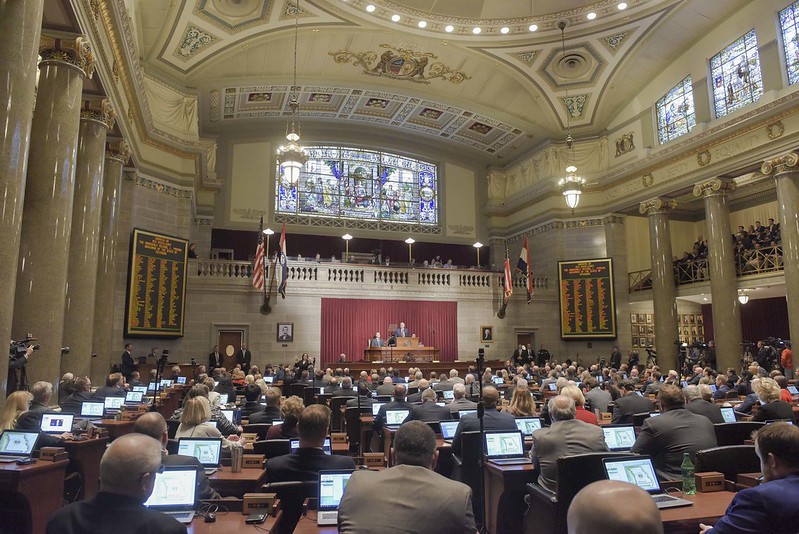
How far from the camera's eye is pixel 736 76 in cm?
1584

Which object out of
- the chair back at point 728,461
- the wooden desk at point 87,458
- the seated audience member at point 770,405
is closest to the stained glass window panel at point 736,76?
the seated audience member at point 770,405

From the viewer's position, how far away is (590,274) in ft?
66.6

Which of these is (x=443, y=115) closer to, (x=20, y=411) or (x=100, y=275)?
(x=100, y=275)

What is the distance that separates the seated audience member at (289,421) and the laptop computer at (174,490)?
1696 millimetres

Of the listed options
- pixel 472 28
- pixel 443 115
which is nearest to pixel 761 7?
pixel 472 28

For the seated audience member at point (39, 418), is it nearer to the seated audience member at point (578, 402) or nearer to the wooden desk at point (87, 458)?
the wooden desk at point (87, 458)

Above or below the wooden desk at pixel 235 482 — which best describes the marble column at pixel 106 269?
above

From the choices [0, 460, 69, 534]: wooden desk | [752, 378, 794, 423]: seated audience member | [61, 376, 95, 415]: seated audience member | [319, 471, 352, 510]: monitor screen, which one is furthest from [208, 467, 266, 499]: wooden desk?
[752, 378, 794, 423]: seated audience member

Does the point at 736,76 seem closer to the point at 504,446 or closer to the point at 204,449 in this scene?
the point at 504,446

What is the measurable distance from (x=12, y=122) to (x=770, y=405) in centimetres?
833

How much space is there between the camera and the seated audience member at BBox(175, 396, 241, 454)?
473 centimetres

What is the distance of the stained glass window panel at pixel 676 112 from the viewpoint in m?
17.5

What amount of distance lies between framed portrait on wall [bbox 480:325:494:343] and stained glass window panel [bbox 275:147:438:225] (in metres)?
6.19

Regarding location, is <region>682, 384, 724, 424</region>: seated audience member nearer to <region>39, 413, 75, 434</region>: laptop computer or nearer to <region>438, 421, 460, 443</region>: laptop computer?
<region>438, 421, 460, 443</region>: laptop computer
